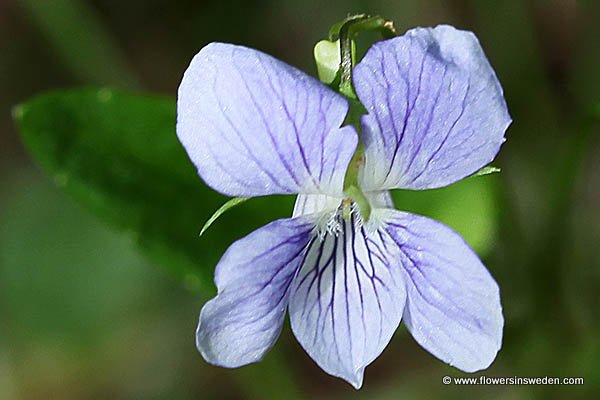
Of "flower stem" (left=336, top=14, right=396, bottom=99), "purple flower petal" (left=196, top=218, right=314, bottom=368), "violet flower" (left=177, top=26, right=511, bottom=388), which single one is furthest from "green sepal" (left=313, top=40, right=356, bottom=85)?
"purple flower petal" (left=196, top=218, right=314, bottom=368)

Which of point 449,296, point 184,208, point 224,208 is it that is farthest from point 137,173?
point 449,296

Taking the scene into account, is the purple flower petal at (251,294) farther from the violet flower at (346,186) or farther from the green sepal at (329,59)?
the green sepal at (329,59)

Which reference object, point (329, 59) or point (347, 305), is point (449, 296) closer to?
point (347, 305)

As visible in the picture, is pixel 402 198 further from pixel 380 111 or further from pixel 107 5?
pixel 107 5

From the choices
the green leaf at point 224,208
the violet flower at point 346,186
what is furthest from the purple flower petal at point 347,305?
the green leaf at point 224,208

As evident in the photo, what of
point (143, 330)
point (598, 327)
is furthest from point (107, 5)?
point (598, 327)

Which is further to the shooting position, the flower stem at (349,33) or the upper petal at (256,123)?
the flower stem at (349,33)

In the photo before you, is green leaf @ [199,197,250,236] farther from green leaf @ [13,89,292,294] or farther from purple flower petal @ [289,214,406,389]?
green leaf @ [13,89,292,294]
